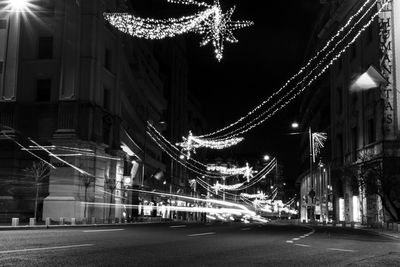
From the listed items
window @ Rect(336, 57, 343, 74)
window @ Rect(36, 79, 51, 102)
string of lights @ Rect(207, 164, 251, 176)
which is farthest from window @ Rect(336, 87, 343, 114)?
window @ Rect(36, 79, 51, 102)

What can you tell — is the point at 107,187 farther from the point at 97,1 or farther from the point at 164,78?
the point at 164,78

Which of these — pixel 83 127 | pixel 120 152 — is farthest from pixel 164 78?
pixel 83 127

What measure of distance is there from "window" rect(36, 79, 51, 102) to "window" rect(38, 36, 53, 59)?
7.26 ft

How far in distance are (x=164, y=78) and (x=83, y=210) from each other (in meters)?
54.6

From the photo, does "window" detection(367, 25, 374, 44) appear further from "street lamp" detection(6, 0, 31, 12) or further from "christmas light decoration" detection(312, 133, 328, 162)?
"street lamp" detection(6, 0, 31, 12)

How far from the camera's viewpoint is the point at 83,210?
140 feet

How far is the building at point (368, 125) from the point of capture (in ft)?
139

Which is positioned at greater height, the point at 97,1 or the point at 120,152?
the point at 97,1

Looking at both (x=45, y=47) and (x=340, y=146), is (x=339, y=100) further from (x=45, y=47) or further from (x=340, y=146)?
(x=45, y=47)

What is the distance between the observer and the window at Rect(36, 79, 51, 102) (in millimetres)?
45731

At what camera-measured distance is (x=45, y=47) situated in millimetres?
46312

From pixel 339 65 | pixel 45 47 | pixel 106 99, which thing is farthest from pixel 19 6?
pixel 339 65

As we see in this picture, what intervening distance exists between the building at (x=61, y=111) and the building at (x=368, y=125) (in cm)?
2161

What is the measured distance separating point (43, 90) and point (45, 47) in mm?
3804
